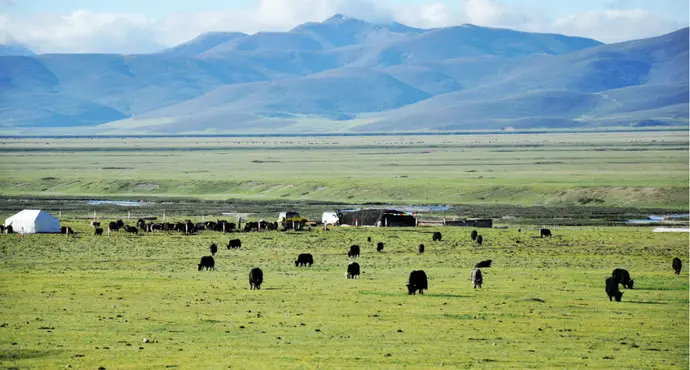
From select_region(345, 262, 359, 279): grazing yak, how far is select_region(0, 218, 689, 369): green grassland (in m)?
0.67

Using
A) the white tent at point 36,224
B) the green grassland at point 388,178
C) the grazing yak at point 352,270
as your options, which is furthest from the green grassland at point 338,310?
the green grassland at point 388,178

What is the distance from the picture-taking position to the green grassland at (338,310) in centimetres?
2558

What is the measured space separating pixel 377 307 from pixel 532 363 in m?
9.62

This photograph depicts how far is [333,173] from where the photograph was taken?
13162cm

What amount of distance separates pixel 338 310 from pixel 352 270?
946 centimetres

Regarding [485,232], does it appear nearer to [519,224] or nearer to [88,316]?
[519,224]

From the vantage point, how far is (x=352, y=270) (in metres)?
42.4

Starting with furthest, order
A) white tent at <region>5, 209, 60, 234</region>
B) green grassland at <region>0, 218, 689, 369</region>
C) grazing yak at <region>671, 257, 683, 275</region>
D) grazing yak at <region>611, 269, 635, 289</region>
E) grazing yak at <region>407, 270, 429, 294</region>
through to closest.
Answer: white tent at <region>5, 209, 60, 234</region> → grazing yak at <region>671, 257, 683, 275</region> → grazing yak at <region>611, 269, 635, 289</region> → grazing yak at <region>407, 270, 429, 294</region> → green grassland at <region>0, 218, 689, 369</region>

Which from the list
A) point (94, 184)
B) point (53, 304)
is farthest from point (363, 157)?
point (53, 304)

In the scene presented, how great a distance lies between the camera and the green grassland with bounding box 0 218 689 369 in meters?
25.6

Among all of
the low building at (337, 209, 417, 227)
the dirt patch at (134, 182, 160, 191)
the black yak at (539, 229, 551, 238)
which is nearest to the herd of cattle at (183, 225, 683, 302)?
the black yak at (539, 229, 551, 238)

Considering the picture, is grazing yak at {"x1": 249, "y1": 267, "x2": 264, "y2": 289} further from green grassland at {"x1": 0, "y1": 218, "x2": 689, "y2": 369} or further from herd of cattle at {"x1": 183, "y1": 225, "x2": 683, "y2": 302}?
green grassland at {"x1": 0, "y1": 218, "x2": 689, "y2": 369}

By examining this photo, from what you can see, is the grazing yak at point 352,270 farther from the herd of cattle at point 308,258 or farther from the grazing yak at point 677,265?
the grazing yak at point 677,265

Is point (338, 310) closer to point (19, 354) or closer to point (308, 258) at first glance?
point (19, 354)
